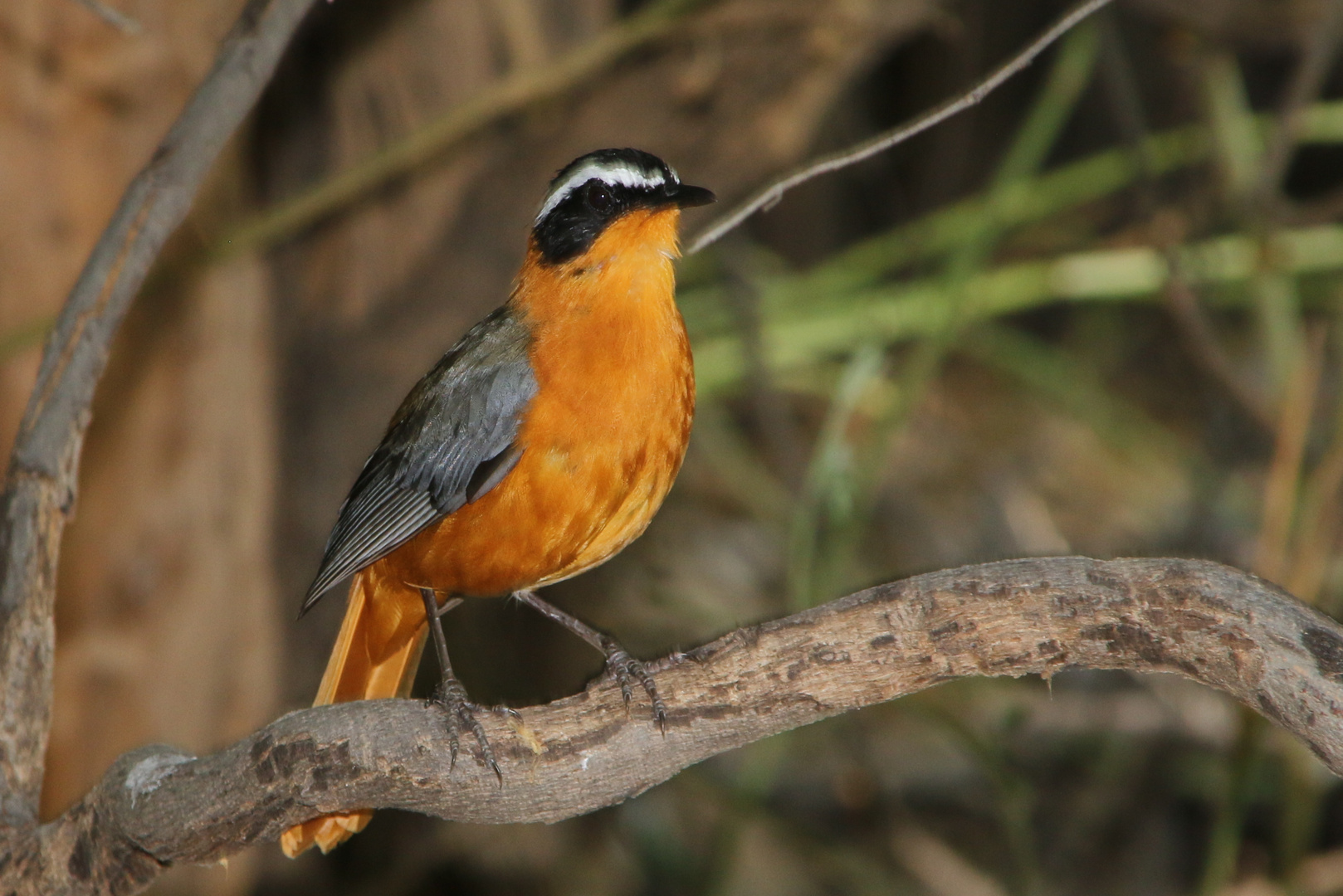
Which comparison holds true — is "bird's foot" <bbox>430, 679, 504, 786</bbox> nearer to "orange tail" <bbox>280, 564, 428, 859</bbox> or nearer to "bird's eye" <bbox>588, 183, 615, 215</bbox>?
"orange tail" <bbox>280, 564, 428, 859</bbox>

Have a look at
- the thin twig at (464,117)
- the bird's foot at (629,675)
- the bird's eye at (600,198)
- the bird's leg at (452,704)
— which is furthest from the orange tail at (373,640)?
the thin twig at (464,117)

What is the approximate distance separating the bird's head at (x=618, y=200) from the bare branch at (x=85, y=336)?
82 cm

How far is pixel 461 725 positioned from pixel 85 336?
4.62ft

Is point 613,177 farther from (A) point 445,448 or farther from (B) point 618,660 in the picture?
(B) point 618,660

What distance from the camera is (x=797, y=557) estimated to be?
192 inches

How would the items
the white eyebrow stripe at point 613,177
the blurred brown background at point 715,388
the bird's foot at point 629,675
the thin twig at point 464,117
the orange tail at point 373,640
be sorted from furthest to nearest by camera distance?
the blurred brown background at point 715,388, the thin twig at point 464,117, the orange tail at point 373,640, the white eyebrow stripe at point 613,177, the bird's foot at point 629,675

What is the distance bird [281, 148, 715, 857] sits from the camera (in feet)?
11.5

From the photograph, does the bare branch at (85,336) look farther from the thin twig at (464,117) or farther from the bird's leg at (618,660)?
the thin twig at (464,117)

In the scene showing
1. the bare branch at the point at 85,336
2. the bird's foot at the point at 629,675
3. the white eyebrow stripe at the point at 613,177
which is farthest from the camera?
the white eyebrow stripe at the point at 613,177

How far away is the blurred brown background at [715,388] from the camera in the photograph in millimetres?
5277

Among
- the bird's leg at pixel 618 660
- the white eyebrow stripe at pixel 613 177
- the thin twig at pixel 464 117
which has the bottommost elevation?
the bird's leg at pixel 618 660

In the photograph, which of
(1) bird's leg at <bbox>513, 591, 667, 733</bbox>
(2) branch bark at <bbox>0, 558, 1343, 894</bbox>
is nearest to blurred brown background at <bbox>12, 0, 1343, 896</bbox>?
(1) bird's leg at <bbox>513, 591, 667, 733</bbox>

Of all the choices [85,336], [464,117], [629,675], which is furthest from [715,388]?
[85,336]

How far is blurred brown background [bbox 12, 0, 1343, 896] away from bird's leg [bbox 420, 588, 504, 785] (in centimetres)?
147
